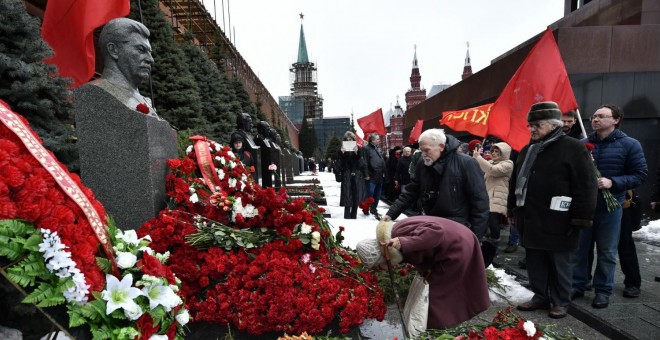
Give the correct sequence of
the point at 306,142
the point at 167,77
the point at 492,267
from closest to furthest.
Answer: the point at 492,267, the point at 167,77, the point at 306,142

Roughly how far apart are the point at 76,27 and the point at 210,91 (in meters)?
11.4

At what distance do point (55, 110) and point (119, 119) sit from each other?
7.13ft

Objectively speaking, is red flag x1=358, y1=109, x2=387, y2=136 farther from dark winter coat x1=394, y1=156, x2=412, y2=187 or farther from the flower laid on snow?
the flower laid on snow

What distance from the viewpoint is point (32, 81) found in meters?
3.99

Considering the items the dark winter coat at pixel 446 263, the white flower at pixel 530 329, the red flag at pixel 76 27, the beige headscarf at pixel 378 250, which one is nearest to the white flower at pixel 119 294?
the beige headscarf at pixel 378 250

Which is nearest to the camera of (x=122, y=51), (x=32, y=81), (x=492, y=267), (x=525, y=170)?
(x=122, y=51)

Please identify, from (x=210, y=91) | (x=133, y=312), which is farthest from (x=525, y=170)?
(x=210, y=91)

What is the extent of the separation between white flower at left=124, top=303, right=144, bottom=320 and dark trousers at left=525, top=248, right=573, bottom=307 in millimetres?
3289

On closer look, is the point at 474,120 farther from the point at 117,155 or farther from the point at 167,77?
the point at 167,77

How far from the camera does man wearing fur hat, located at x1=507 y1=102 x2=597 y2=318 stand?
3109mm

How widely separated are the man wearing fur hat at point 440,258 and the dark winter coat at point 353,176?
5.62 meters

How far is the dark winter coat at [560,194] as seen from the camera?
122 inches

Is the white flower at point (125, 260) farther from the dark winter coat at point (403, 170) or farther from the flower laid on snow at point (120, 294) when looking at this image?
the dark winter coat at point (403, 170)

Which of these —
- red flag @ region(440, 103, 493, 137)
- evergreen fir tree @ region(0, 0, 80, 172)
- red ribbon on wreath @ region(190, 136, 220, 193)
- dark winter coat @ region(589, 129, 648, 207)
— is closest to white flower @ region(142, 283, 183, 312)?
red ribbon on wreath @ region(190, 136, 220, 193)
